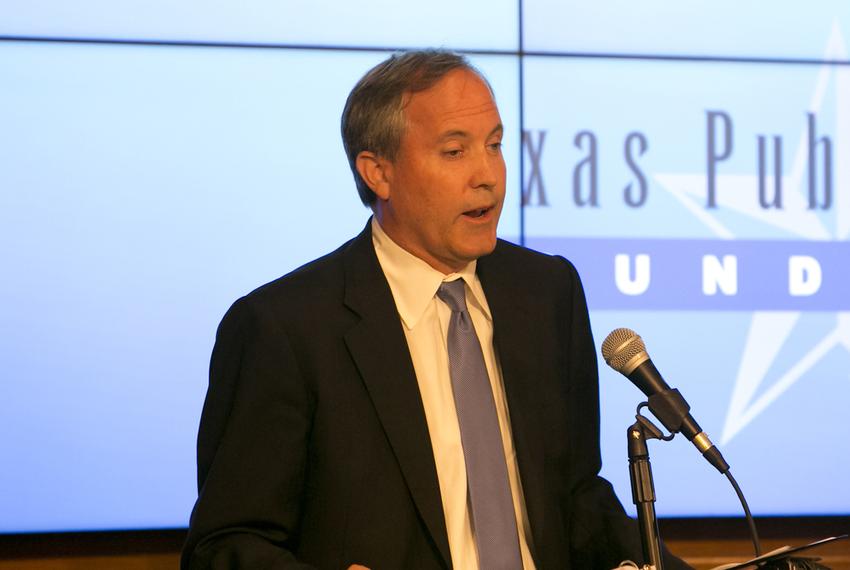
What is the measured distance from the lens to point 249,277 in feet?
9.59

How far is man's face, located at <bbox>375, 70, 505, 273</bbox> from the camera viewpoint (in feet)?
6.66

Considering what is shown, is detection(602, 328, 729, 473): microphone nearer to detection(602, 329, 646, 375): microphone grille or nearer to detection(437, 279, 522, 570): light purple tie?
detection(602, 329, 646, 375): microphone grille

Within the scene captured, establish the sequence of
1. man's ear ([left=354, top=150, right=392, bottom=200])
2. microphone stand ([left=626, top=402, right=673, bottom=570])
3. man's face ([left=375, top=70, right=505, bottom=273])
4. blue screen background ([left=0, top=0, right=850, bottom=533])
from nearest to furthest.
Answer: microphone stand ([left=626, top=402, right=673, bottom=570]) → man's face ([left=375, top=70, right=505, bottom=273]) → man's ear ([left=354, top=150, right=392, bottom=200]) → blue screen background ([left=0, top=0, right=850, bottom=533])

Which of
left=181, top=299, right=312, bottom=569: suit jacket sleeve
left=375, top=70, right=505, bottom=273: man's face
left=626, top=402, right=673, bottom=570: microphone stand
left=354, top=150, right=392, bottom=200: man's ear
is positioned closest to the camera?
left=626, top=402, right=673, bottom=570: microphone stand

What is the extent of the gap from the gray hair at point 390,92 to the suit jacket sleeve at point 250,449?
42 cm

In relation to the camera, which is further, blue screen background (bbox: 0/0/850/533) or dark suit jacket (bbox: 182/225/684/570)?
blue screen background (bbox: 0/0/850/533)

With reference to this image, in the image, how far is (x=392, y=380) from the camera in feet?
6.60

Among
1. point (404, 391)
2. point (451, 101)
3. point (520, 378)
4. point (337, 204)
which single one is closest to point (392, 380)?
point (404, 391)

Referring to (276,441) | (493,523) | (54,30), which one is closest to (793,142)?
(493,523)

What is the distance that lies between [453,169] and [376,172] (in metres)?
0.21

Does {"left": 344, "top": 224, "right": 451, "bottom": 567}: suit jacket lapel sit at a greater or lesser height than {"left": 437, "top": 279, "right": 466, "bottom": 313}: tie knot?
lesser

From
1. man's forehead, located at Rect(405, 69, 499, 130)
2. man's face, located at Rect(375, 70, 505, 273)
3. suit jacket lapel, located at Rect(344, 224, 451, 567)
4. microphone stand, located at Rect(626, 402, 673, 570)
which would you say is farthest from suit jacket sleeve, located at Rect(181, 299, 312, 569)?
microphone stand, located at Rect(626, 402, 673, 570)

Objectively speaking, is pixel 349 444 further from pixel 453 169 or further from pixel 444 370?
pixel 453 169

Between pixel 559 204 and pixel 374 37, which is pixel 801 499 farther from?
pixel 374 37
